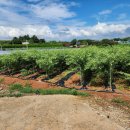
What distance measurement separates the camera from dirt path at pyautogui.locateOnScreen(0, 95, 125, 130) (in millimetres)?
7547

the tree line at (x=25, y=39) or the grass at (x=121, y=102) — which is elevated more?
the tree line at (x=25, y=39)

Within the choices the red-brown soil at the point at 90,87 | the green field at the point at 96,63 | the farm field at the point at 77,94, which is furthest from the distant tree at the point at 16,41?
the red-brown soil at the point at 90,87

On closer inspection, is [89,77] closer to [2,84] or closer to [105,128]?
[2,84]

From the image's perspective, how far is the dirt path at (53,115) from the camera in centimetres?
755

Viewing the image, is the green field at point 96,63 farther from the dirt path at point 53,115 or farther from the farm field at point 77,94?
the dirt path at point 53,115

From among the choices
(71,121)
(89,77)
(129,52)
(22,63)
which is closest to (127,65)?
(129,52)

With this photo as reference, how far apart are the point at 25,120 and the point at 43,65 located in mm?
7885

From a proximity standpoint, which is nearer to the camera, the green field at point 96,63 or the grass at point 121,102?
the grass at point 121,102

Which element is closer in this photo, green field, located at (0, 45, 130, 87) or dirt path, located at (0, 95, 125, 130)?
dirt path, located at (0, 95, 125, 130)

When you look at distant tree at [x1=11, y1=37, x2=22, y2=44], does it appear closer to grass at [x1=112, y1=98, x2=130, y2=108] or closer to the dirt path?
the dirt path

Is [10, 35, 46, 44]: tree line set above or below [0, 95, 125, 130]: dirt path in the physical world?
above

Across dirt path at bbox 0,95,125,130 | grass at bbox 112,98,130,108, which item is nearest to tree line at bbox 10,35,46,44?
dirt path at bbox 0,95,125,130

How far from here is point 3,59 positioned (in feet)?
66.8

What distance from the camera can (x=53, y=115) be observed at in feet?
27.6
